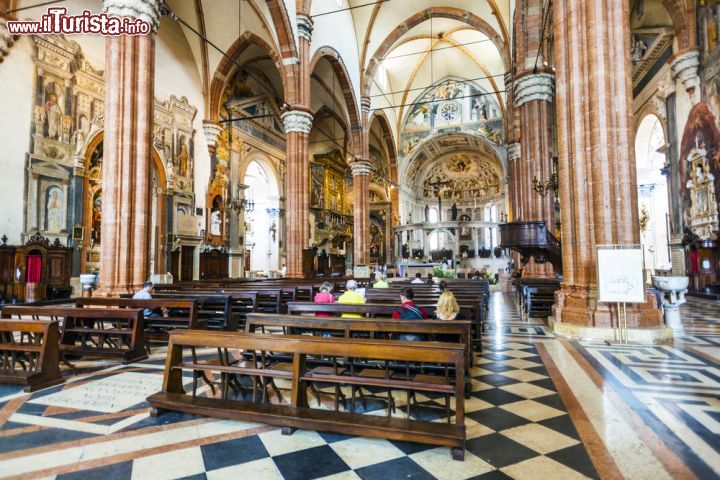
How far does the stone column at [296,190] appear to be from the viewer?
14875 millimetres

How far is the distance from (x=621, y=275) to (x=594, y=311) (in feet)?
2.95

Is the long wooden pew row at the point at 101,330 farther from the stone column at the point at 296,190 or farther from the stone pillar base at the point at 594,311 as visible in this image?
the stone column at the point at 296,190

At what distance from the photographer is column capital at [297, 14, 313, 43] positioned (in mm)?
15406

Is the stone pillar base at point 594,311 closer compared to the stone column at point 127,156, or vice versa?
the stone pillar base at point 594,311

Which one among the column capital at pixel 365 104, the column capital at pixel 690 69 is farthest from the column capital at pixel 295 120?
the column capital at pixel 690 69

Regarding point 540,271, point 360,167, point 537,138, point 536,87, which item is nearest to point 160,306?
point 540,271

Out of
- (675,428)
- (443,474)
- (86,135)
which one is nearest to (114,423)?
(443,474)

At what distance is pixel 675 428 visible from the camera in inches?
118

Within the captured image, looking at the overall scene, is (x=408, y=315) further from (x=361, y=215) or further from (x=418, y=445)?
(x=361, y=215)

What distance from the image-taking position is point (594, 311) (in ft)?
21.8

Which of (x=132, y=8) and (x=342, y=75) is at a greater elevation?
(x=342, y=75)

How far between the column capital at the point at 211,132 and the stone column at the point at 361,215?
7.78 metres

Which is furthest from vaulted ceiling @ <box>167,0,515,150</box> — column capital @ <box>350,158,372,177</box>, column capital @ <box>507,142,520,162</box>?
column capital @ <box>507,142,520,162</box>

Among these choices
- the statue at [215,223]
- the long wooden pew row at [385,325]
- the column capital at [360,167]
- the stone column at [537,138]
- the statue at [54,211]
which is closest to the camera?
the long wooden pew row at [385,325]
